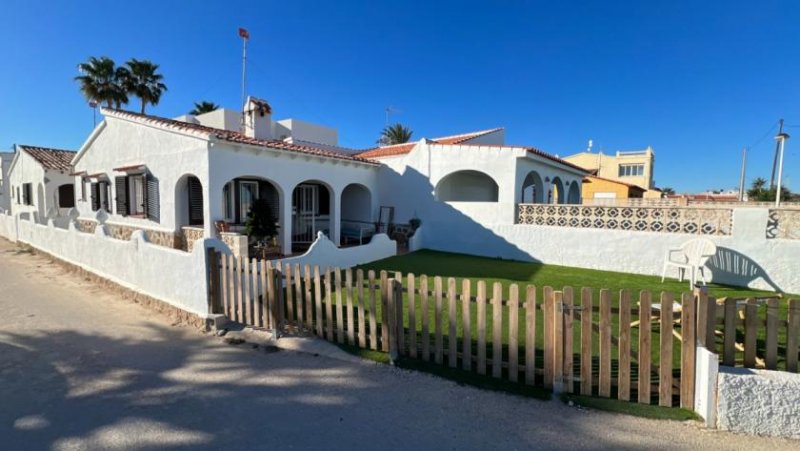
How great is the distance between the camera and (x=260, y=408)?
12.2ft

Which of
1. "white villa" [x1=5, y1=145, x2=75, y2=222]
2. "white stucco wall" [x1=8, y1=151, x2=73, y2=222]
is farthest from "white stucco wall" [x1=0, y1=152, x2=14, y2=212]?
"white stucco wall" [x1=8, y1=151, x2=73, y2=222]

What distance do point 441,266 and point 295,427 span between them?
821 centimetres

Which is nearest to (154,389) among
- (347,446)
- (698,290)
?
(347,446)

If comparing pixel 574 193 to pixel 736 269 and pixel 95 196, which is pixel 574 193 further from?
pixel 95 196

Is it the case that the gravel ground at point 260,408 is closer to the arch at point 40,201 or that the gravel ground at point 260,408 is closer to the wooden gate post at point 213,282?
the wooden gate post at point 213,282

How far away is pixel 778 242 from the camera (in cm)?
873

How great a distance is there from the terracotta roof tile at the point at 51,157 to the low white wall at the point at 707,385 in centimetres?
2771

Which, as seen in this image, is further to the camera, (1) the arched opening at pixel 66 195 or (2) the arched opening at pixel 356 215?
(1) the arched opening at pixel 66 195

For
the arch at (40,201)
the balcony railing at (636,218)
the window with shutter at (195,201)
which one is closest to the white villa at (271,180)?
the window with shutter at (195,201)

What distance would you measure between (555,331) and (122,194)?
1640cm

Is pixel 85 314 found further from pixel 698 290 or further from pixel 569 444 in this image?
pixel 698 290

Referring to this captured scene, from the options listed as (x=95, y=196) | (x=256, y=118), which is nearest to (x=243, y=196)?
(x=256, y=118)

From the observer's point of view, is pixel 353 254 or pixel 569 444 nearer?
pixel 569 444

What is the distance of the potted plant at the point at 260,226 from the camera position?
1112cm
